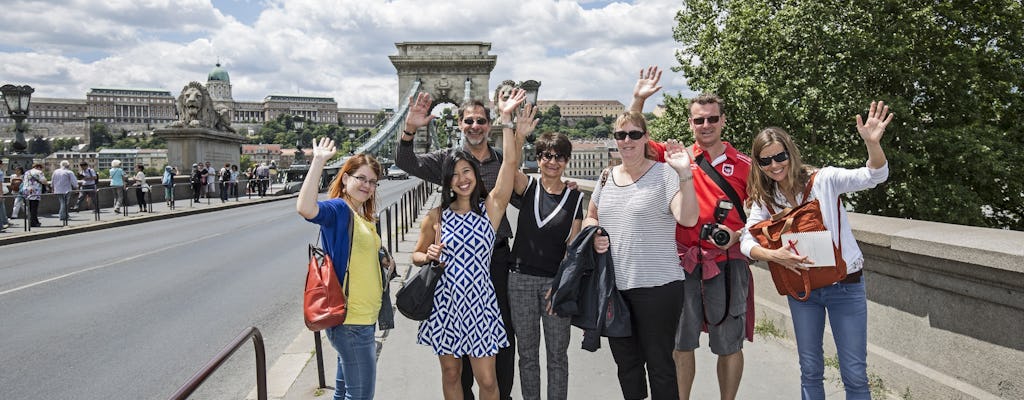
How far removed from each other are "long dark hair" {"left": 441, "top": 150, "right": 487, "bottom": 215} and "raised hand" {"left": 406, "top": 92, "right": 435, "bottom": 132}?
0.39 meters

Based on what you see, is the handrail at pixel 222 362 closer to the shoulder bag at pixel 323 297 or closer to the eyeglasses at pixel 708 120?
the shoulder bag at pixel 323 297

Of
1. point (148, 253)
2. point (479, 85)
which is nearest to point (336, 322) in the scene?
point (148, 253)

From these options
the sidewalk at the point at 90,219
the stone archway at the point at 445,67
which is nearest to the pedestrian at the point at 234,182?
the sidewalk at the point at 90,219

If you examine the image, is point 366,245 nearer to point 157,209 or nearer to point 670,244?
point 670,244

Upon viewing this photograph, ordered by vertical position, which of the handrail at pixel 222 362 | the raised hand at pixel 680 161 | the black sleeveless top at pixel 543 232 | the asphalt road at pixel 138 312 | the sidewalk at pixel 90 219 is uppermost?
the raised hand at pixel 680 161

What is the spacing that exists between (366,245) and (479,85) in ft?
182

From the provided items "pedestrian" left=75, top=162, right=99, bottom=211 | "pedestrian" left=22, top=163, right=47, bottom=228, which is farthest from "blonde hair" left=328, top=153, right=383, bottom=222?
"pedestrian" left=75, top=162, right=99, bottom=211

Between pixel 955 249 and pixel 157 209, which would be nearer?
pixel 955 249

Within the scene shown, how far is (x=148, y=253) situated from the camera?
37.0 feet

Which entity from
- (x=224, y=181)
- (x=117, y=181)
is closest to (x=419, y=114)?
(x=117, y=181)

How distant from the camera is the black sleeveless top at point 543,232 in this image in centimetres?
335

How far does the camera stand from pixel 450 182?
11.0ft

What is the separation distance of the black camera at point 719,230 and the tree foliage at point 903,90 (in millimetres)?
16589

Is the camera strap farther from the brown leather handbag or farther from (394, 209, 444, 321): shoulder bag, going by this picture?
(394, 209, 444, 321): shoulder bag
